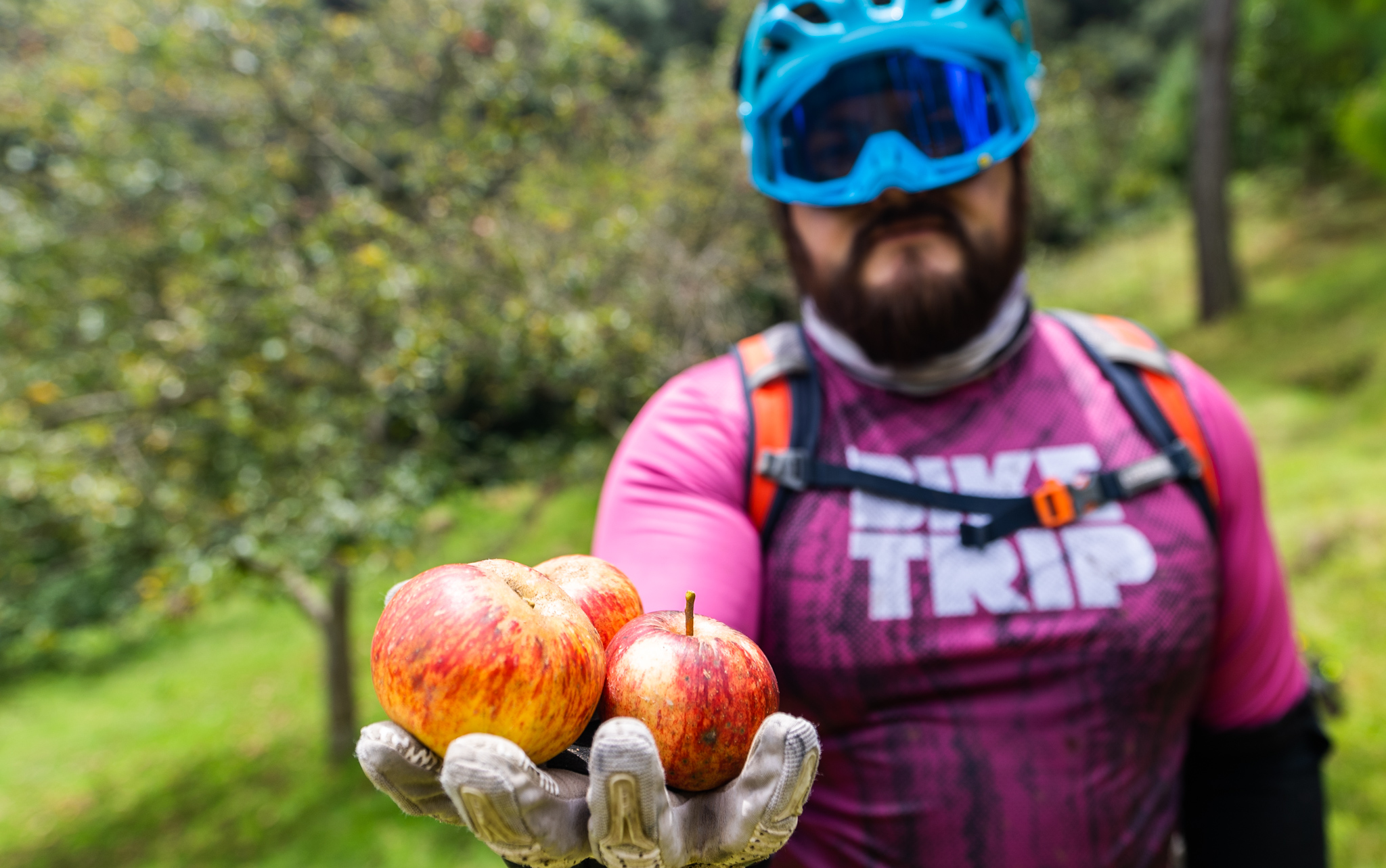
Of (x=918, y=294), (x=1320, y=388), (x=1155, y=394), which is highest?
(x=918, y=294)

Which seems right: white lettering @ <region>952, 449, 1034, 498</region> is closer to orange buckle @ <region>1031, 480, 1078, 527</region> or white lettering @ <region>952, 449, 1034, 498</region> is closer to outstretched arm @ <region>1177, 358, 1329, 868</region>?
orange buckle @ <region>1031, 480, 1078, 527</region>

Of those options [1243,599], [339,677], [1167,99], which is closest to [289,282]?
[339,677]

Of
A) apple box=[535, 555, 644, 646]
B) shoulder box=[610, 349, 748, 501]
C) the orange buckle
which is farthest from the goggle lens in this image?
apple box=[535, 555, 644, 646]

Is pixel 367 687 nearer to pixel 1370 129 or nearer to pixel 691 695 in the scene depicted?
pixel 691 695

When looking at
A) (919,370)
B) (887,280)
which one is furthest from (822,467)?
(887,280)

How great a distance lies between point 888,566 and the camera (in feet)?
5.49

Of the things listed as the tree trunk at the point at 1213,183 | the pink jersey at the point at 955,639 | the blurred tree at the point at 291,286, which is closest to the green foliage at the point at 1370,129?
the tree trunk at the point at 1213,183

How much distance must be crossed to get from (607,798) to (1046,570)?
3.65 ft

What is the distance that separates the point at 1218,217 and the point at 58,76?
13482mm

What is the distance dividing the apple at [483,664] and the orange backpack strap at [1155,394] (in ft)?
4.49

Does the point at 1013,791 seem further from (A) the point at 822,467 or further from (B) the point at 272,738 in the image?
(B) the point at 272,738

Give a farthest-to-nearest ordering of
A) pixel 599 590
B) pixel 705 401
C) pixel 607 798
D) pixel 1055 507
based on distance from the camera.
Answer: pixel 705 401 < pixel 1055 507 < pixel 599 590 < pixel 607 798

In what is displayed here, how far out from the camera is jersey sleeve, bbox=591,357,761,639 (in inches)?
59.6

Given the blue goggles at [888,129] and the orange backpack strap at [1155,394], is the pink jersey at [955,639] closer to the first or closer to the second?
the orange backpack strap at [1155,394]
